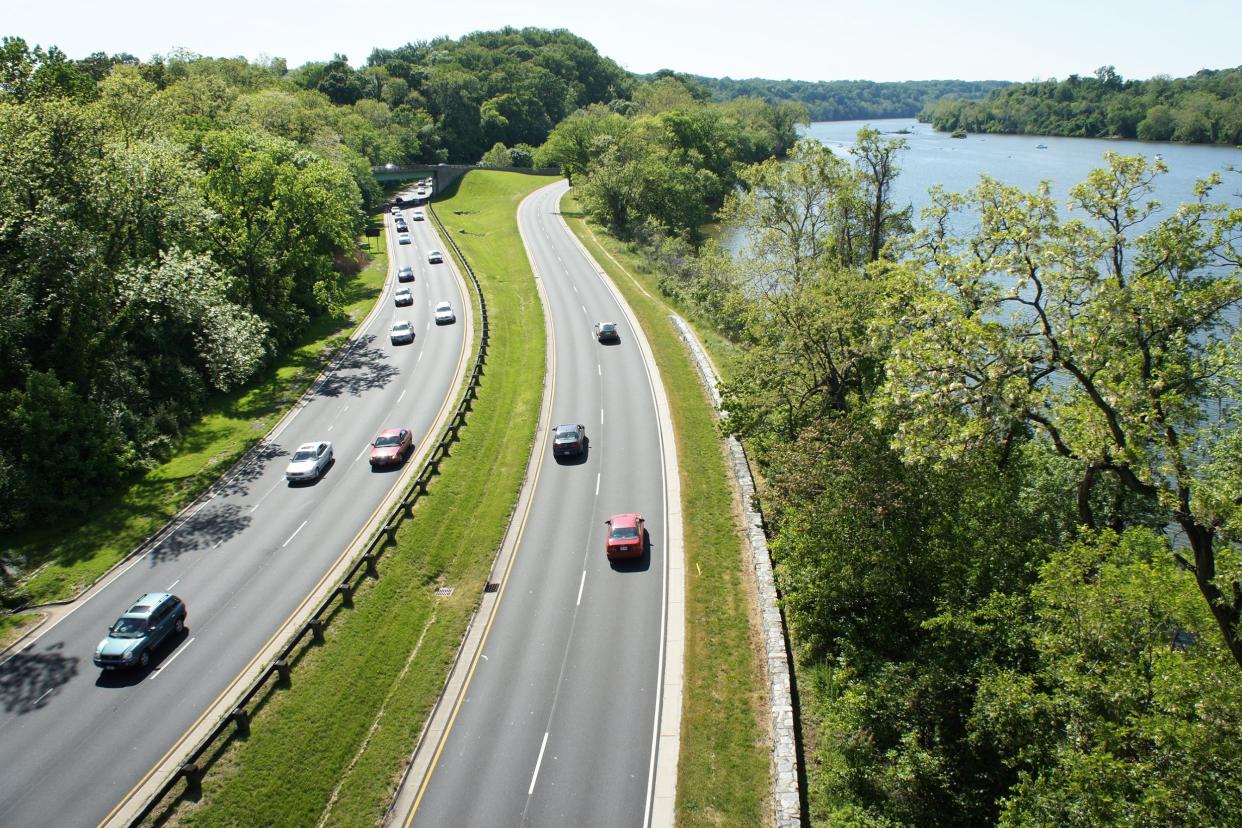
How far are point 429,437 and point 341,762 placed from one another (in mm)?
23245

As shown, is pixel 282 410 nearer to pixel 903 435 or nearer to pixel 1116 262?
pixel 903 435

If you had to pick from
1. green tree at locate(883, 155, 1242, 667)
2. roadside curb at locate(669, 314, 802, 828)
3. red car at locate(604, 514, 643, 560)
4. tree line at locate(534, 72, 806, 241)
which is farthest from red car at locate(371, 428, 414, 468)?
tree line at locate(534, 72, 806, 241)

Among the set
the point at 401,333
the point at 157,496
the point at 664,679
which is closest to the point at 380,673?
the point at 664,679

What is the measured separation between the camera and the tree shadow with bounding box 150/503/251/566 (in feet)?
111

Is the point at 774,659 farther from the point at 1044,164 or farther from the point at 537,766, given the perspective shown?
the point at 1044,164

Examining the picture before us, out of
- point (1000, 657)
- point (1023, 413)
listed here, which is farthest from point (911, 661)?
point (1023, 413)

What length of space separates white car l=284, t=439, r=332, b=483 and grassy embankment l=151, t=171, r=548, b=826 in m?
6.80

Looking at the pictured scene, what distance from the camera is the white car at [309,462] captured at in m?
39.1

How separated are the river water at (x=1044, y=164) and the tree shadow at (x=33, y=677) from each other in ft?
231

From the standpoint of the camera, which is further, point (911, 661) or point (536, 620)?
point (536, 620)

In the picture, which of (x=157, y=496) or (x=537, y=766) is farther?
(x=157, y=496)

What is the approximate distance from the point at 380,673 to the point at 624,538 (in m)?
10.8

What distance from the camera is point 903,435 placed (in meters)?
20.8

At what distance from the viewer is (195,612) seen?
29.5m
